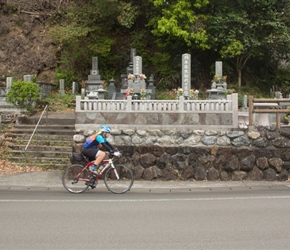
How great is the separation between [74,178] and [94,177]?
55 centimetres

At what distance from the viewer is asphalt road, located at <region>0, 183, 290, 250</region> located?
6.16 metres

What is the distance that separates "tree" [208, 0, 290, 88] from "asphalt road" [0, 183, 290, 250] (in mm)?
17129

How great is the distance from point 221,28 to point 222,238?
869 inches

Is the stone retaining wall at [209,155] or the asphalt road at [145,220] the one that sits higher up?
the stone retaining wall at [209,155]

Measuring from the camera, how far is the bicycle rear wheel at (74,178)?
11125 mm

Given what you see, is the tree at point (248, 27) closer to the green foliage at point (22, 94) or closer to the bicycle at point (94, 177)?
the green foliage at point (22, 94)

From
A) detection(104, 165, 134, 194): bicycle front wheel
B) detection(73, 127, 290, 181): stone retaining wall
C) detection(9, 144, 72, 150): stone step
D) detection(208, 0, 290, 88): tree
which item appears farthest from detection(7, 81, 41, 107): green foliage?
detection(208, 0, 290, 88): tree

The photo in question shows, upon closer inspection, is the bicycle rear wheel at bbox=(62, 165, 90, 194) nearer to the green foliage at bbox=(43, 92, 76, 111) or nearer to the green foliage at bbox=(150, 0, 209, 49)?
the green foliage at bbox=(43, 92, 76, 111)

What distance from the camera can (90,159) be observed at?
37.2ft

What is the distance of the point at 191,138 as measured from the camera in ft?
44.4

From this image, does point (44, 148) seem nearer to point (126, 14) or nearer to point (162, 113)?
point (162, 113)

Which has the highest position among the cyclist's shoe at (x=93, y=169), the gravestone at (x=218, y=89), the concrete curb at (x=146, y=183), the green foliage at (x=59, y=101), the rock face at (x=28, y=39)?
the rock face at (x=28, y=39)

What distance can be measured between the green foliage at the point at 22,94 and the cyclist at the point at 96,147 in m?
9.91

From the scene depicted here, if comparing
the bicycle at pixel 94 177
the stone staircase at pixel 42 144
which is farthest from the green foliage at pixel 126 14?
the bicycle at pixel 94 177
